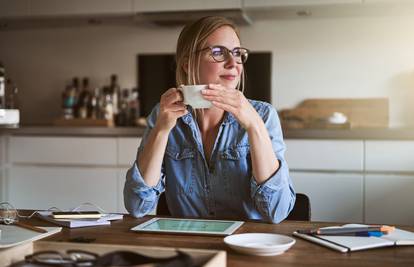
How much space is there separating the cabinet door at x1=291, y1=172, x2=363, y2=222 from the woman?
158cm

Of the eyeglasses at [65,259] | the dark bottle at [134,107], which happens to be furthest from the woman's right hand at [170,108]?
the dark bottle at [134,107]

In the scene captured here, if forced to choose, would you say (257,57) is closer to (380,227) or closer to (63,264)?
(380,227)

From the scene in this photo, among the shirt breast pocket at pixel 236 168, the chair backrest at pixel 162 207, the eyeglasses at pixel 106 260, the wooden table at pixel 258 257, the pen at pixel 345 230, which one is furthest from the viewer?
the chair backrest at pixel 162 207

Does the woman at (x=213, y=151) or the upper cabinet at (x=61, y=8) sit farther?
the upper cabinet at (x=61, y=8)

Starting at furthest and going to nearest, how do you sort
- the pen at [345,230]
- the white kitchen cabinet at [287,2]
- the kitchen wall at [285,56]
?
the kitchen wall at [285,56]
the white kitchen cabinet at [287,2]
the pen at [345,230]

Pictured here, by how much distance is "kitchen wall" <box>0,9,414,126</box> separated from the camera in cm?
352

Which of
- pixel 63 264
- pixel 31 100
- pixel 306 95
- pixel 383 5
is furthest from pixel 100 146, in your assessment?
pixel 63 264

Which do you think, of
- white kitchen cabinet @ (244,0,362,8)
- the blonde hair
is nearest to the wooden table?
the blonde hair

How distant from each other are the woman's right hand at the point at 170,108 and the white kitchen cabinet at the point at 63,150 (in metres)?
1.98

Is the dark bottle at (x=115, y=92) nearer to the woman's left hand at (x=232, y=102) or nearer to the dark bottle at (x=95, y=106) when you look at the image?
the dark bottle at (x=95, y=106)

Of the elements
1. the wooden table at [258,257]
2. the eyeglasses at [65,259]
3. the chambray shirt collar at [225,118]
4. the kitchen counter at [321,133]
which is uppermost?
the chambray shirt collar at [225,118]

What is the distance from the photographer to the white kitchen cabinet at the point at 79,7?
142 inches

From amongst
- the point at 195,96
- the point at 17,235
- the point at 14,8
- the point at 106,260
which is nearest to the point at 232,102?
the point at 195,96

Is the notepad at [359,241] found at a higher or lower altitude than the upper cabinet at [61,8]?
lower
